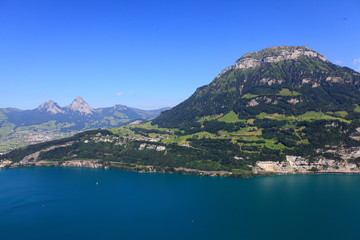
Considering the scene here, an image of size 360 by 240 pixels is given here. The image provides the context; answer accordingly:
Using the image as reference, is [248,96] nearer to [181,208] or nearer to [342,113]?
[342,113]

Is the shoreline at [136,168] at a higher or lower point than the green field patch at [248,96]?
lower

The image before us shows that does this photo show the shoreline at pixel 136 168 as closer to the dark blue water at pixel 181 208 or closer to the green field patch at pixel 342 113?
the dark blue water at pixel 181 208

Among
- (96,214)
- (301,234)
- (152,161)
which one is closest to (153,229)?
(96,214)

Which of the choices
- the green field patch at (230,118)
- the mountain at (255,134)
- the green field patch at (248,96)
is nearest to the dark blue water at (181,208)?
the mountain at (255,134)

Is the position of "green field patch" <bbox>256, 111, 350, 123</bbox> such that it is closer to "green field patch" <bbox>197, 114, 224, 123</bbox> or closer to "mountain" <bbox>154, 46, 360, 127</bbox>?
"mountain" <bbox>154, 46, 360, 127</bbox>

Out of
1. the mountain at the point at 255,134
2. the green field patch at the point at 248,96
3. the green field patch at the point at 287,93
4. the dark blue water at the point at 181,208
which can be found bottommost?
the dark blue water at the point at 181,208

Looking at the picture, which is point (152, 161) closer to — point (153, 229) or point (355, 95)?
point (153, 229)

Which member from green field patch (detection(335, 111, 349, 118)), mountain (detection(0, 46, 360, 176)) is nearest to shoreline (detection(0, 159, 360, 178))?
mountain (detection(0, 46, 360, 176))
